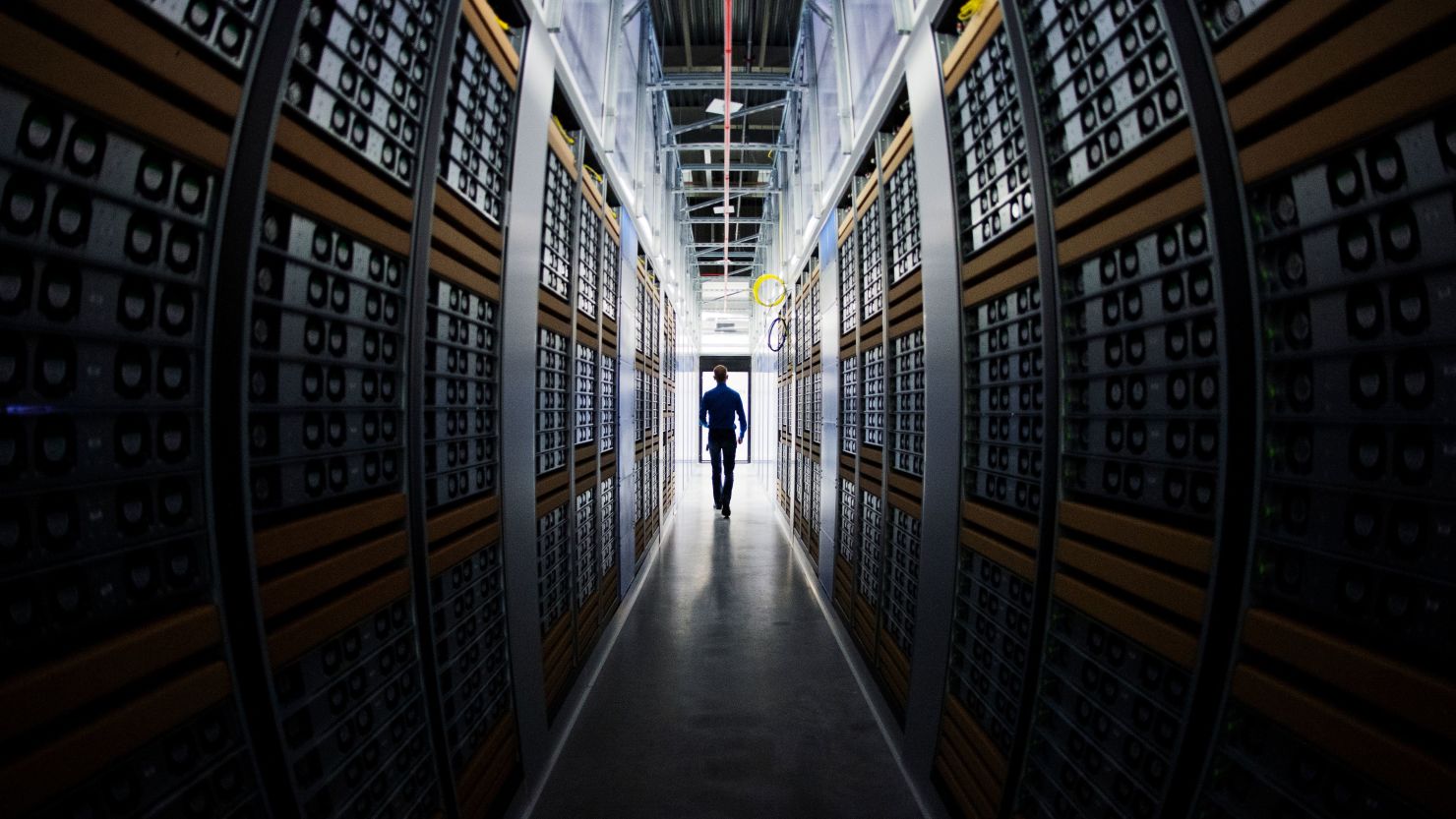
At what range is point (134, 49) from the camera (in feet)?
2.15

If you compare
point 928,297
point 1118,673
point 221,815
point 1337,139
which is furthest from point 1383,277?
point 221,815

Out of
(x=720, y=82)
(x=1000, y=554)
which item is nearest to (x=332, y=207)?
(x=1000, y=554)

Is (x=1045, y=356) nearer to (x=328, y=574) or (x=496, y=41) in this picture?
(x=328, y=574)

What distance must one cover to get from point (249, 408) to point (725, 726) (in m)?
1.92

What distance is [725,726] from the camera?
86.6 inches

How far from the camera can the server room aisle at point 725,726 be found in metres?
1.77

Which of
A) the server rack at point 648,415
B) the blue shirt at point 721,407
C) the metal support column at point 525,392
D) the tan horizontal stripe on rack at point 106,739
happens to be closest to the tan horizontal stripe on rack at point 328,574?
the tan horizontal stripe on rack at point 106,739

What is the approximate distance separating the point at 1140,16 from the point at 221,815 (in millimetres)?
1734

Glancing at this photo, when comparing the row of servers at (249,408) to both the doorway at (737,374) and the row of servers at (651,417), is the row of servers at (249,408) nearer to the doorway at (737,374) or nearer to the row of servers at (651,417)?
the row of servers at (651,417)

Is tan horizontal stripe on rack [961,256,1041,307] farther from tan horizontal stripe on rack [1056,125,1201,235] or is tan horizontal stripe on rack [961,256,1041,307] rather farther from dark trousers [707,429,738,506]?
dark trousers [707,429,738,506]

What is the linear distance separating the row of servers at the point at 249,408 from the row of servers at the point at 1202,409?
4.14 ft

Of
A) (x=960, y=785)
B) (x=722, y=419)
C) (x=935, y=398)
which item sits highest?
(x=935, y=398)

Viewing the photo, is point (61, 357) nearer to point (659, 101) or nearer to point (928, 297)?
point (928, 297)

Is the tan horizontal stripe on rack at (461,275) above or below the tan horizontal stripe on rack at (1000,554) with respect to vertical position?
above
